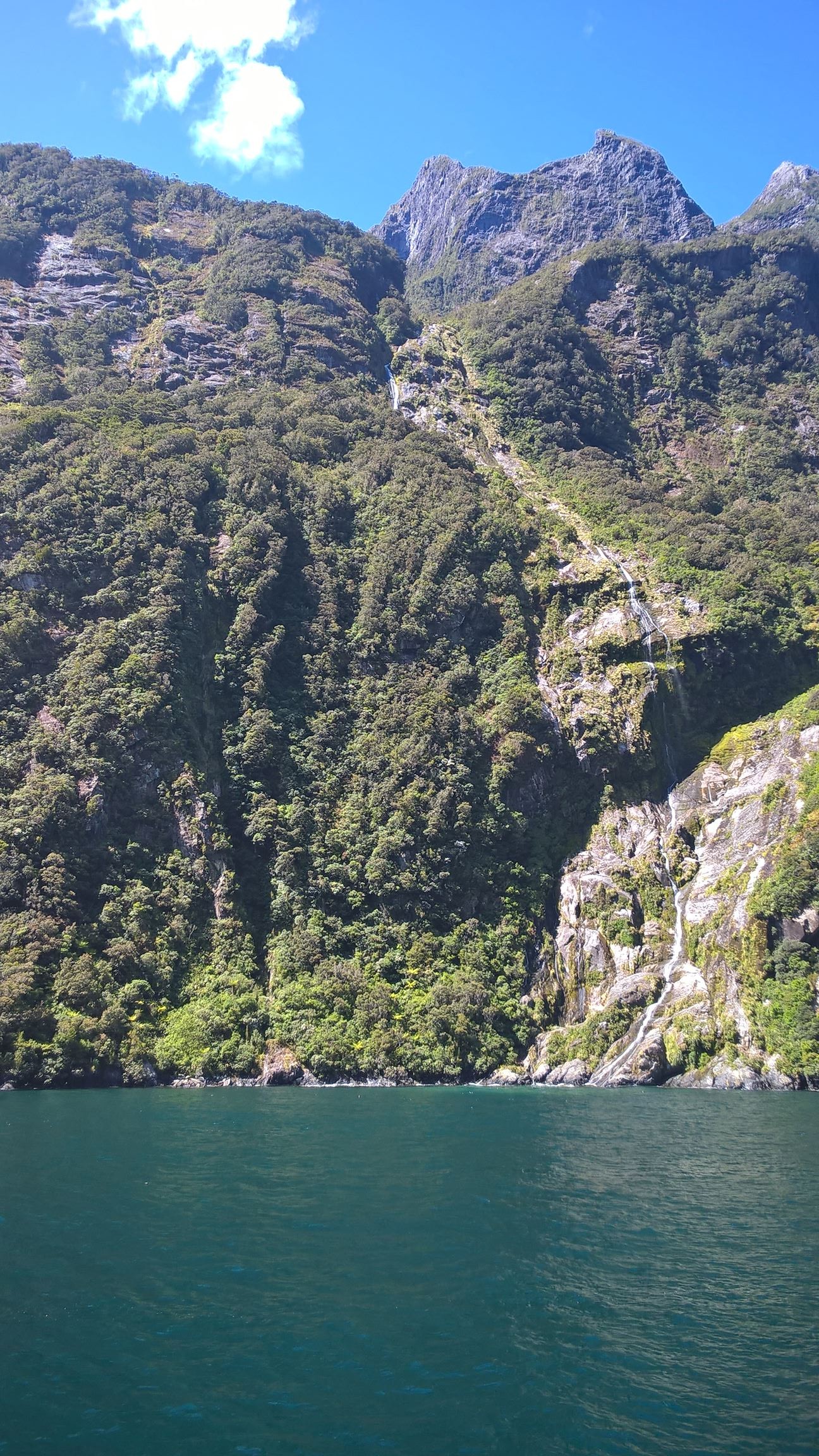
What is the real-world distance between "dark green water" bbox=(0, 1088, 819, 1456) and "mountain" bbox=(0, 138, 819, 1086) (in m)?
27.2

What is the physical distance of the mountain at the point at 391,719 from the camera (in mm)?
64875

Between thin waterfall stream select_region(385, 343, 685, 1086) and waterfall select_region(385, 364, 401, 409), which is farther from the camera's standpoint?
waterfall select_region(385, 364, 401, 409)

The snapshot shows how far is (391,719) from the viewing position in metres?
90.0

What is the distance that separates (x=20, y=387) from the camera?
126000mm

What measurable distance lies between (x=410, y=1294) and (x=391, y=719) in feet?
234

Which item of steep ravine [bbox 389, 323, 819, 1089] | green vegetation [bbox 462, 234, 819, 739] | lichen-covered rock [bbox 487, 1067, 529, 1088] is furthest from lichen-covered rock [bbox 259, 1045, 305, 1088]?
green vegetation [bbox 462, 234, 819, 739]

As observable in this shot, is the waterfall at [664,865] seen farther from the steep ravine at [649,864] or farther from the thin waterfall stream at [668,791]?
the steep ravine at [649,864]

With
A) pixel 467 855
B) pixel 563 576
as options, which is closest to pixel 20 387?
pixel 563 576

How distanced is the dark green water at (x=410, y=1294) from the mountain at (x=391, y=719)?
2725 cm

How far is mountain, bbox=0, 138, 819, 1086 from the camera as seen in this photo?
213 feet

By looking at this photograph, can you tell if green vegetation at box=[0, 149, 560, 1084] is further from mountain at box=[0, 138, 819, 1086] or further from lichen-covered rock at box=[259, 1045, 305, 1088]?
lichen-covered rock at box=[259, 1045, 305, 1088]

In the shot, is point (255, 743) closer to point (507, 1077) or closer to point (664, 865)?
point (507, 1077)

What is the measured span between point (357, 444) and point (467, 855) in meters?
74.0

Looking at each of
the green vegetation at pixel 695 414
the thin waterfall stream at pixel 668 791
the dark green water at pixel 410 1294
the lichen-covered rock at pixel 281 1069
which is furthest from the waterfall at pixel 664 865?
the dark green water at pixel 410 1294
